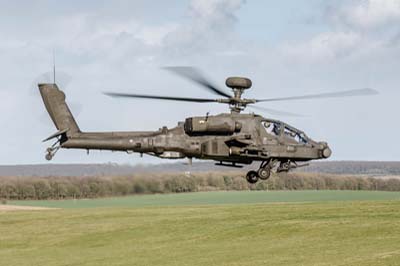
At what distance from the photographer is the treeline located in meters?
58.0

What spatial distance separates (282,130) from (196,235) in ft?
70.4

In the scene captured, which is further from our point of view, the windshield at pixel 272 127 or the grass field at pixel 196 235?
the grass field at pixel 196 235

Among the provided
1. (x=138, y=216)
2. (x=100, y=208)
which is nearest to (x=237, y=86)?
(x=138, y=216)

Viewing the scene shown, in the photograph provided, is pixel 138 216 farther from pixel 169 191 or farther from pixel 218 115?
pixel 218 115

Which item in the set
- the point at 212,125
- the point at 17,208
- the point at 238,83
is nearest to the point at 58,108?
the point at 212,125

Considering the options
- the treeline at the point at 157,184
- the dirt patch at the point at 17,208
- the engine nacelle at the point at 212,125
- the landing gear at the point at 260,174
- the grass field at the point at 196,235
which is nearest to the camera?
the engine nacelle at the point at 212,125

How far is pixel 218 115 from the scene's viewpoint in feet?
120

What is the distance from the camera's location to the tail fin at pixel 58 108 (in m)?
37.8

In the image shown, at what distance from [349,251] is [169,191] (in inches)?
1203

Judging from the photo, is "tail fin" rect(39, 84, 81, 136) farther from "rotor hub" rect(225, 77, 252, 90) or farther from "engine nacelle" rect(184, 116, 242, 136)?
"rotor hub" rect(225, 77, 252, 90)

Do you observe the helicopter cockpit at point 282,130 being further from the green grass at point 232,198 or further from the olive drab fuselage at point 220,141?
the green grass at point 232,198

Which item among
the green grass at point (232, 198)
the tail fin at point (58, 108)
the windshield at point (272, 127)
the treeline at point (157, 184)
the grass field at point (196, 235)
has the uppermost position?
the tail fin at point (58, 108)

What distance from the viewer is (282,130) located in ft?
123

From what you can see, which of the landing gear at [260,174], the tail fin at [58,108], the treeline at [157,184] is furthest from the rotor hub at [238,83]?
the treeline at [157,184]
